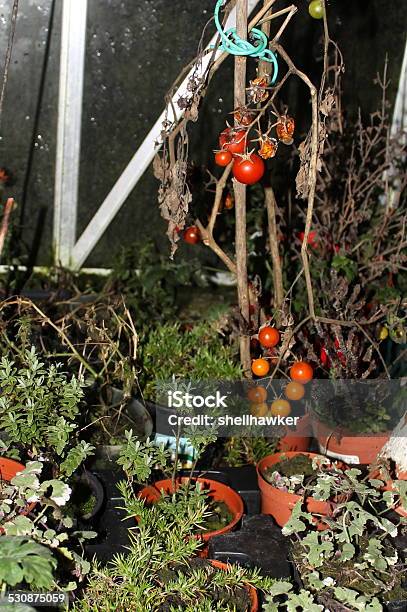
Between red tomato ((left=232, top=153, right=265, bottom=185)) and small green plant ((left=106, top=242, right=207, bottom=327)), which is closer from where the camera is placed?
red tomato ((left=232, top=153, right=265, bottom=185))

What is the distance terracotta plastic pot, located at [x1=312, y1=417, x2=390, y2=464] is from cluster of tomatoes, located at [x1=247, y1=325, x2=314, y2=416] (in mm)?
147

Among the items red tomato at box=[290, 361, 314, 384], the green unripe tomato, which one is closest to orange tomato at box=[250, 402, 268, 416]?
red tomato at box=[290, 361, 314, 384]

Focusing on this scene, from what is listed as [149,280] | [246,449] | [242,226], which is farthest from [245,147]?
[149,280]

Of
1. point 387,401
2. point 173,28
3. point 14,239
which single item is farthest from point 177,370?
point 173,28

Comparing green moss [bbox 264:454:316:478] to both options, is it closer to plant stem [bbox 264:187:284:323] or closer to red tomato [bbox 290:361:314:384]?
red tomato [bbox 290:361:314:384]

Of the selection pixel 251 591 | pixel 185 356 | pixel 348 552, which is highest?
pixel 185 356

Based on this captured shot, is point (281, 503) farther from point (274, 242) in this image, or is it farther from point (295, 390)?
point (274, 242)

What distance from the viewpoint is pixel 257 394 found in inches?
107

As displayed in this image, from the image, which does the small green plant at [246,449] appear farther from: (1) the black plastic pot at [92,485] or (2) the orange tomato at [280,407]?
Answer: (1) the black plastic pot at [92,485]

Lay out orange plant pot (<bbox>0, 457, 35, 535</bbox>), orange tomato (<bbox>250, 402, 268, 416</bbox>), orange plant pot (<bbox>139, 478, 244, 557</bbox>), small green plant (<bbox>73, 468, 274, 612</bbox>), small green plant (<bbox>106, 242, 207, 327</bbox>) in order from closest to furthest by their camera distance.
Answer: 1. small green plant (<bbox>73, 468, 274, 612</bbox>)
2. orange plant pot (<bbox>0, 457, 35, 535</bbox>)
3. orange plant pot (<bbox>139, 478, 244, 557</bbox>)
4. orange tomato (<bbox>250, 402, 268, 416</bbox>)
5. small green plant (<bbox>106, 242, 207, 327</bbox>)

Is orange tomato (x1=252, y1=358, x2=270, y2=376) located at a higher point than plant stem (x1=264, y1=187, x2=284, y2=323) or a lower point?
lower

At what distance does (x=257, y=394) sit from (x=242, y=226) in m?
0.60

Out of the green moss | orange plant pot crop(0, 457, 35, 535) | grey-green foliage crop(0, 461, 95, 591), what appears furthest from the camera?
the green moss

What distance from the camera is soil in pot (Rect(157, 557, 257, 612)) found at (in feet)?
6.23
